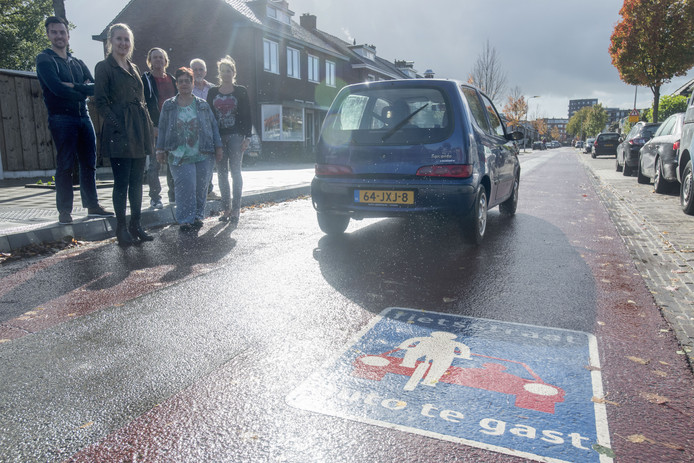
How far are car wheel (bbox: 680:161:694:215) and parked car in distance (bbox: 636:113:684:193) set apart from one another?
1.65 metres

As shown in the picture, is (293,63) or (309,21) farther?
(309,21)

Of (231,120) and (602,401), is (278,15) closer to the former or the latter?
(231,120)

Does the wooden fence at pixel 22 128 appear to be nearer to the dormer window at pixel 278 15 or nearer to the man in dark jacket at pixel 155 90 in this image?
the man in dark jacket at pixel 155 90

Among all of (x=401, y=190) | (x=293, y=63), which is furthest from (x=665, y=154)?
(x=293, y=63)

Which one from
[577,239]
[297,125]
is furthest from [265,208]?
[297,125]

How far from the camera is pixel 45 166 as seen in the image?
12.3m

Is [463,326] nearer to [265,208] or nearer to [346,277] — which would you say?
[346,277]

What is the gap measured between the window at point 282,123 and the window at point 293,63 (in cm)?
193

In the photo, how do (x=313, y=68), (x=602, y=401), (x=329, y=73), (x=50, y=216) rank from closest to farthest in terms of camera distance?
(x=602, y=401), (x=50, y=216), (x=313, y=68), (x=329, y=73)

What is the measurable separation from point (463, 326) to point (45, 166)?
12172 mm

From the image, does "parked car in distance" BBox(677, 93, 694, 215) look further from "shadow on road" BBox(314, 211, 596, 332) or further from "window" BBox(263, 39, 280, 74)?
"window" BBox(263, 39, 280, 74)

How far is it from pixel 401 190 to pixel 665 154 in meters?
8.25

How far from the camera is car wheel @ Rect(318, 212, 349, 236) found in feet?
20.2

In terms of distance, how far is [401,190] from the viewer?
5.27 meters
